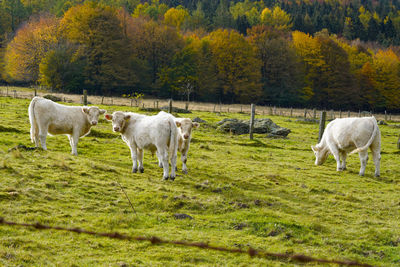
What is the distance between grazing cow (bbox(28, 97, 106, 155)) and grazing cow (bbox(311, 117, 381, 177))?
32.4 ft

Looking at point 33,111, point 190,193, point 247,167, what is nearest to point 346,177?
point 247,167

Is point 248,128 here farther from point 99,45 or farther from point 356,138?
point 99,45

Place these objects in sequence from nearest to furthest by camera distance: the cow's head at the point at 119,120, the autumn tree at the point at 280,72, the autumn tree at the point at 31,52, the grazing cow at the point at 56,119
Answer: the cow's head at the point at 119,120
the grazing cow at the point at 56,119
the autumn tree at the point at 31,52
the autumn tree at the point at 280,72

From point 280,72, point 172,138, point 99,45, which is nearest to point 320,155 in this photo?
point 172,138

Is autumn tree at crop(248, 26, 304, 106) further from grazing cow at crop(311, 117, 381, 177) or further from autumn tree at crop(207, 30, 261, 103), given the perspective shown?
grazing cow at crop(311, 117, 381, 177)

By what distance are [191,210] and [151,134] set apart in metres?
3.34

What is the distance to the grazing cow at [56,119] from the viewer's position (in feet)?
47.0

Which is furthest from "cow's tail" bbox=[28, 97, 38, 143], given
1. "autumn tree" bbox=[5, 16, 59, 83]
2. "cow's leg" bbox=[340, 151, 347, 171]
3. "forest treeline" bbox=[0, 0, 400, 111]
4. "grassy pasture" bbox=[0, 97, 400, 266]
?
"autumn tree" bbox=[5, 16, 59, 83]

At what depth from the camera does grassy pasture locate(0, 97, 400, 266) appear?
22.7ft

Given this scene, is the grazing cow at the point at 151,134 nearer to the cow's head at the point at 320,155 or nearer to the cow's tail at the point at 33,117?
the cow's tail at the point at 33,117

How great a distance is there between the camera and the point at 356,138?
15.8 meters

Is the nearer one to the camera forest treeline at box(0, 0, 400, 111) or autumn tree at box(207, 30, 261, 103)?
forest treeline at box(0, 0, 400, 111)

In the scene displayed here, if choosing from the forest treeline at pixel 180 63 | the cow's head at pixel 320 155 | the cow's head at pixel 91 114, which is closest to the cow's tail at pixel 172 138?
the cow's head at pixel 91 114

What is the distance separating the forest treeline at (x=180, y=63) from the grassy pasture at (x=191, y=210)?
45.9 meters
